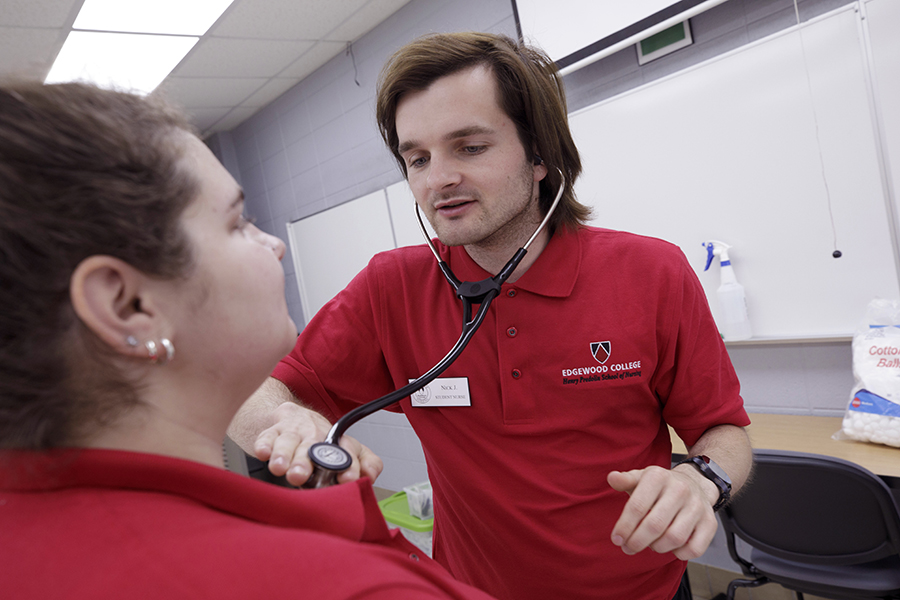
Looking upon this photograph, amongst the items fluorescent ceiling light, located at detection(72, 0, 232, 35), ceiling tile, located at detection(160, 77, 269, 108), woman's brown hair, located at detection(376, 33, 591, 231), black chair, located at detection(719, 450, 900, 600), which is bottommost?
black chair, located at detection(719, 450, 900, 600)

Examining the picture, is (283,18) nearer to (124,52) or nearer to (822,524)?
(124,52)

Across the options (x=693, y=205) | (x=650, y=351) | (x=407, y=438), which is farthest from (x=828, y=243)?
(x=407, y=438)

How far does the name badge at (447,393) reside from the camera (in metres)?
1.09

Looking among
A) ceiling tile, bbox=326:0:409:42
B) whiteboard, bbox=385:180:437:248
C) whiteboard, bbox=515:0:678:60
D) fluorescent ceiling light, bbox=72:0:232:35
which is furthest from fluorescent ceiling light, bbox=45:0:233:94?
whiteboard, bbox=515:0:678:60

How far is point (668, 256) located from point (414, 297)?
508mm

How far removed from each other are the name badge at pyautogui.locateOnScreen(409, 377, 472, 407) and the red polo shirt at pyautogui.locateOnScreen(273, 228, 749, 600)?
2 cm

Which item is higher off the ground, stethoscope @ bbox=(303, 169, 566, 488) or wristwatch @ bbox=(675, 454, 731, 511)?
stethoscope @ bbox=(303, 169, 566, 488)

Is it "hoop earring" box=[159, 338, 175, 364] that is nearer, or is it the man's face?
"hoop earring" box=[159, 338, 175, 364]

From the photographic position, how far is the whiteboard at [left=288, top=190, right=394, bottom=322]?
3.57m

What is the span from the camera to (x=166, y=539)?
1.17 feet

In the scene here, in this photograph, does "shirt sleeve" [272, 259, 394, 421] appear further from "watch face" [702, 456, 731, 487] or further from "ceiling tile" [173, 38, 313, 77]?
"ceiling tile" [173, 38, 313, 77]

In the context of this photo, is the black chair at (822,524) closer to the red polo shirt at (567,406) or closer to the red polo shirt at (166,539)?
the red polo shirt at (567,406)

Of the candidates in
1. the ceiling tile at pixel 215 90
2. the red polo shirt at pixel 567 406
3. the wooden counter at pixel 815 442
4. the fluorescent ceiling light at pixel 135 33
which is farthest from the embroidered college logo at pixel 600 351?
the ceiling tile at pixel 215 90

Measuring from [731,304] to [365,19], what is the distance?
2.49 metres
